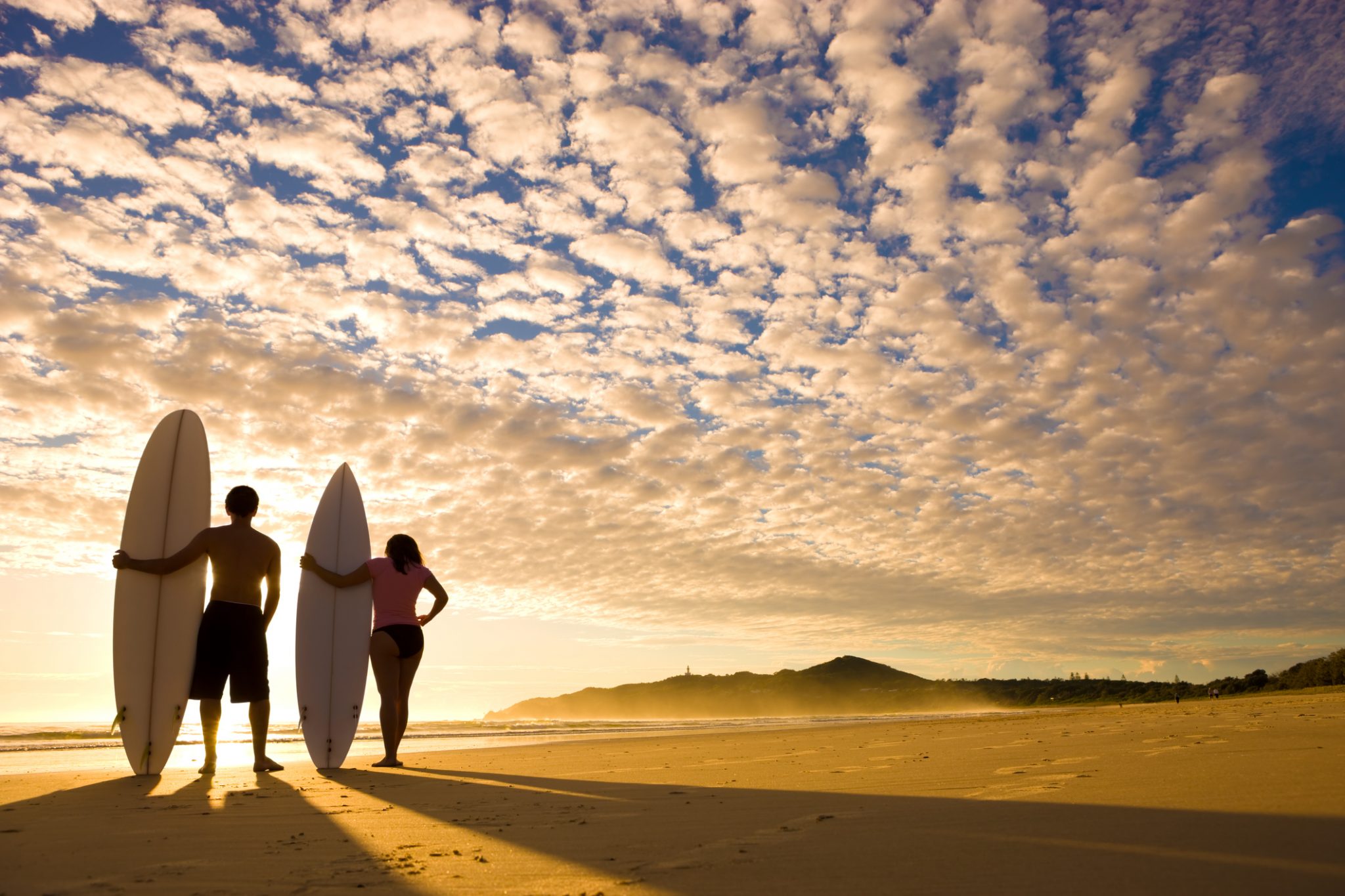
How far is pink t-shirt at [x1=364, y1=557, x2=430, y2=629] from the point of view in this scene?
595 cm

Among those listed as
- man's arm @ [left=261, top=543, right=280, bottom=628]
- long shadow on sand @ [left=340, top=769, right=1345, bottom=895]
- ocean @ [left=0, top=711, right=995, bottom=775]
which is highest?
man's arm @ [left=261, top=543, right=280, bottom=628]

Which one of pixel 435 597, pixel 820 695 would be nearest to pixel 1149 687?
pixel 820 695

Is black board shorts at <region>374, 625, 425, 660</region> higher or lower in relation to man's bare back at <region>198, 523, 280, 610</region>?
lower

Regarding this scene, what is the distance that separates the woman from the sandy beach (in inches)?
18.8

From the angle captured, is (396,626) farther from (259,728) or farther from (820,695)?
(820,695)

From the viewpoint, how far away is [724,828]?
306 cm

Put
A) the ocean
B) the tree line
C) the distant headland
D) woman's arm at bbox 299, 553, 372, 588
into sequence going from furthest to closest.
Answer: the distant headland < the tree line < the ocean < woman's arm at bbox 299, 553, 372, 588

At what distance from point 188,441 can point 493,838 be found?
15.0ft

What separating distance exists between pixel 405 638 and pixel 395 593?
33 cm

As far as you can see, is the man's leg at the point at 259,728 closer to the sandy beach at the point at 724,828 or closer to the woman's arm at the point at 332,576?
the sandy beach at the point at 724,828

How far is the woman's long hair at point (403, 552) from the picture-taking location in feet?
19.8

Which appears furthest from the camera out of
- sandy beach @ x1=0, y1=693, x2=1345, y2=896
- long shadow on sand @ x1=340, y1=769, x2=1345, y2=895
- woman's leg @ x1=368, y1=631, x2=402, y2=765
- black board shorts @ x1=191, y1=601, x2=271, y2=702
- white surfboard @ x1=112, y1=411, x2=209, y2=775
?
woman's leg @ x1=368, y1=631, x2=402, y2=765

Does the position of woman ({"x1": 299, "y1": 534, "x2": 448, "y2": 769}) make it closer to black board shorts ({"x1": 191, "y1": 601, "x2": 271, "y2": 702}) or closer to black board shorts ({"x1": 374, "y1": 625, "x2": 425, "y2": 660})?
black board shorts ({"x1": 374, "y1": 625, "x2": 425, "y2": 660})

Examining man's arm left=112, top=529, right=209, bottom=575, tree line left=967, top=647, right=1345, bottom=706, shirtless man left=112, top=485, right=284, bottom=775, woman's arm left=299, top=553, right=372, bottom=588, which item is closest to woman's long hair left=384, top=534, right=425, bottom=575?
woman's arm left=299, top=553, right=372, bottom=588
